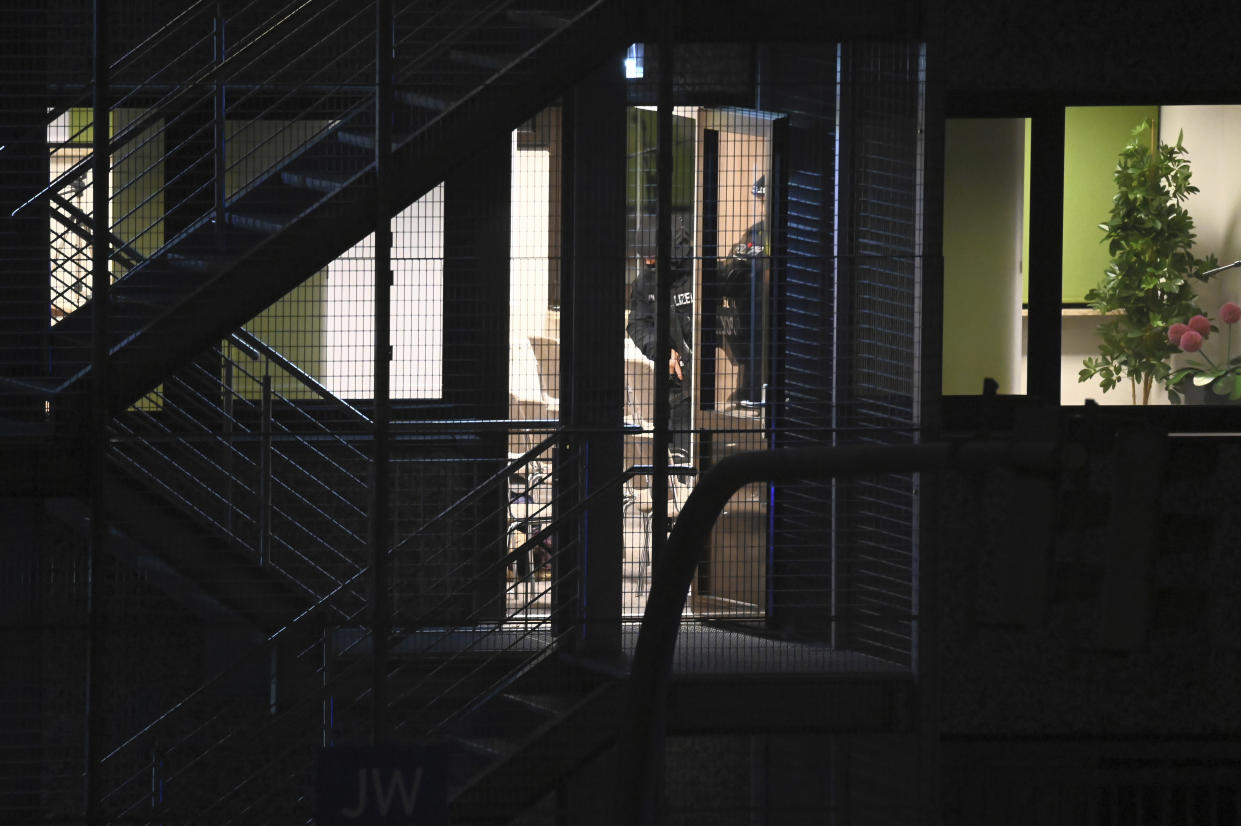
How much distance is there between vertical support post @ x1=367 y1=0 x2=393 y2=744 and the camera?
661 centimetres

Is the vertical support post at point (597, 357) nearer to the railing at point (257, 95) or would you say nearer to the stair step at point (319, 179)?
the railing at point (257, 95)

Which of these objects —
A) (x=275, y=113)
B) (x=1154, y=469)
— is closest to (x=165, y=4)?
(x=275, y=113)

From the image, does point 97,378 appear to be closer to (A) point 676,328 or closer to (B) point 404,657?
(B) point 404,657

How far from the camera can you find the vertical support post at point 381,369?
661 centimetres

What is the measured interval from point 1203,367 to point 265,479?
14.9 feet

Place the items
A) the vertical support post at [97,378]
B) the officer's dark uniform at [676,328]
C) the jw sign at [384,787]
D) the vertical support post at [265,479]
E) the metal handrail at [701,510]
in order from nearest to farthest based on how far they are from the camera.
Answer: the metal handrail at [701,510] → the jw sign at [384,787] → the vertical support post at [97,378] → the vertical support post at [265,479] → the officer's dark uniform at [676,328]

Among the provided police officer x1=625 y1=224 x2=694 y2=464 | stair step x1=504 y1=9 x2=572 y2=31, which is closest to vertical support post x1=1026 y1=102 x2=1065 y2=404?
police officer x1=625 y1=224 x2=694 y2=464

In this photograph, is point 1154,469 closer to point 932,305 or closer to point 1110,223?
point 932,305

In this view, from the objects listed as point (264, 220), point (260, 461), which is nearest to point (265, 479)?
point (260, 461)

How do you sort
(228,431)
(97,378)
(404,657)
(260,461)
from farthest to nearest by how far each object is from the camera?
(228,431) < (260,461) < (404,657) < (97,378)

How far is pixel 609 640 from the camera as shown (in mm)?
7246

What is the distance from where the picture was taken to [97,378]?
6.55 metres

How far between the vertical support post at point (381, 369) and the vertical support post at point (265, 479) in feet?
2.07

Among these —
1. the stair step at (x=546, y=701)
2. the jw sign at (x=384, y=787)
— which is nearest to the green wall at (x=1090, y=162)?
the stair step at (x=546, y=701)
